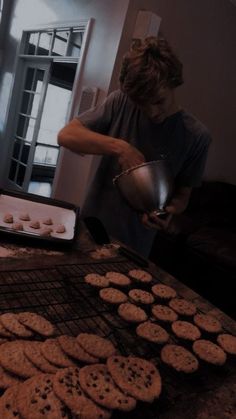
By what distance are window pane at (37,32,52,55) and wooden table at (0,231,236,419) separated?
3740 millimetres

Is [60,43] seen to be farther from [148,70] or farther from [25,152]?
[148,70]

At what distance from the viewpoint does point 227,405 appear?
0.70 metres

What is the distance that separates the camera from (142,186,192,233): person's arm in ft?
4.03

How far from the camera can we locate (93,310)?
0.88 meters

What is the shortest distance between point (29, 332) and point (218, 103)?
3.79 metres

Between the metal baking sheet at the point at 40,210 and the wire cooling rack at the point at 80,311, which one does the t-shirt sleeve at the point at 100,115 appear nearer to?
the metal baking sheet at the point at 40,210

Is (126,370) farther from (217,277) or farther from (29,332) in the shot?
(217,277)

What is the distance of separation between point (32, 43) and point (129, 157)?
409 centimetres

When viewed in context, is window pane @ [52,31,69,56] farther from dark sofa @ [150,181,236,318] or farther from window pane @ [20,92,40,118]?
dark sofa @ [150,181,236,318]

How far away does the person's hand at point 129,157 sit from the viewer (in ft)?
3.79

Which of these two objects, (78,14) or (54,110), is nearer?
(78,14)

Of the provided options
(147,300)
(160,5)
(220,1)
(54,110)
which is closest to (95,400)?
(147,300)

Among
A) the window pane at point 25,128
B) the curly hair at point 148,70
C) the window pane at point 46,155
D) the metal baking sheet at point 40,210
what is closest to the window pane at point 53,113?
the window pane at point 46,155

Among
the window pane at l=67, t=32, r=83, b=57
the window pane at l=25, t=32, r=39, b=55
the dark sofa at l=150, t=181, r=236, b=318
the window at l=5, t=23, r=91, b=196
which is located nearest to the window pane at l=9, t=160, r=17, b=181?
the window at l=5, t=23, r=91, b=196
